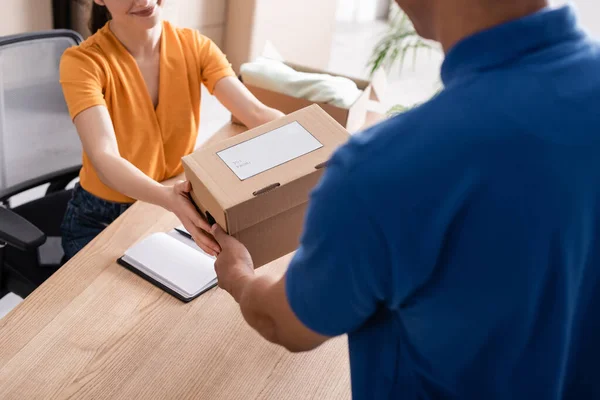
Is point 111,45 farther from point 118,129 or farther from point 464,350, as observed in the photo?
point 464,350

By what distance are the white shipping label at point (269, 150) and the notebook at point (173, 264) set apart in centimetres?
31

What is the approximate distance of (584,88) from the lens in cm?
55

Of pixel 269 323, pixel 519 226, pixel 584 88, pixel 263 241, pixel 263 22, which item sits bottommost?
pixel 263 22

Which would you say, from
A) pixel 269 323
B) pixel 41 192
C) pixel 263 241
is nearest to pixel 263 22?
pixel 41 192

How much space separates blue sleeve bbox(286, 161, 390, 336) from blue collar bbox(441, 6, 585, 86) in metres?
0.17

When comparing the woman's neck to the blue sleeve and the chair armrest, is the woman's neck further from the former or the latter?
the blue sleeve

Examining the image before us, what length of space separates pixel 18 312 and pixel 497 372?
0.93 meters

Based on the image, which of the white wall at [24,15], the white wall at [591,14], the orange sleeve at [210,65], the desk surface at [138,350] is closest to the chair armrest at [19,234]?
the desk surface at [138,350]

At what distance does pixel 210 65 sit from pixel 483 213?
1.26m

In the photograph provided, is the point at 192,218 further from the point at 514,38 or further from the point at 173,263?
the point at 514,38

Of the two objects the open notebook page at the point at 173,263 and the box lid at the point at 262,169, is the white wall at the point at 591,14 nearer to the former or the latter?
the box lid at the point at 262,169

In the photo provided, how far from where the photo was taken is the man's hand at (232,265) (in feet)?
3.06

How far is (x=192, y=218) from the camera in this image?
117cm

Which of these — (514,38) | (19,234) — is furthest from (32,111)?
(514,38)
